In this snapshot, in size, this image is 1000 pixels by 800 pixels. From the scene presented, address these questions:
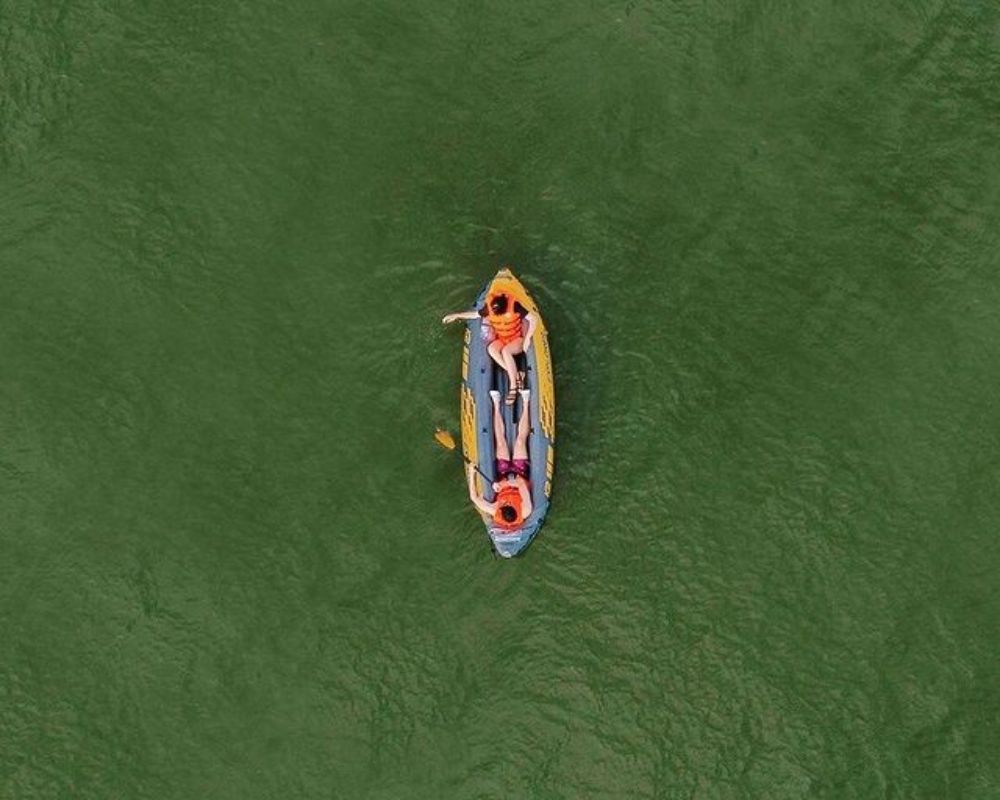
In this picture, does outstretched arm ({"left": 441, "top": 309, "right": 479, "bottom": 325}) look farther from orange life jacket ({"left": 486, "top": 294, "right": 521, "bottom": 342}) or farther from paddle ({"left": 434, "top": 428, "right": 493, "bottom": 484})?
paddle ({"left": 434, "top": 428, "right": 493, "bottom": 484})

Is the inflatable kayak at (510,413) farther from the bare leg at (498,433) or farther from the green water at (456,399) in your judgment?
the green water at (456,399)

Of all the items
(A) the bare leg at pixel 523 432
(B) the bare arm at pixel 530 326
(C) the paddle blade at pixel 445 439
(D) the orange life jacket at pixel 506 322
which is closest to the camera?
(D) the orange life jacket at pixel 506 322

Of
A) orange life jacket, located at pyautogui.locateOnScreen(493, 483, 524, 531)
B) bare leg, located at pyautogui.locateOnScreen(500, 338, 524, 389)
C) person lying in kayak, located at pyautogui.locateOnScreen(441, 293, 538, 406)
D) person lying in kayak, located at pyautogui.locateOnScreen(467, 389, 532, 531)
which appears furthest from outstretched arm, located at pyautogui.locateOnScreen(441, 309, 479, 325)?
orange life jacket, located at pyautogui.locateOnScreen(493, 483, 524, 531)

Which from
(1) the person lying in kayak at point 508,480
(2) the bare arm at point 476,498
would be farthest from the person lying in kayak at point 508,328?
(2) the bare arm at point 476,498

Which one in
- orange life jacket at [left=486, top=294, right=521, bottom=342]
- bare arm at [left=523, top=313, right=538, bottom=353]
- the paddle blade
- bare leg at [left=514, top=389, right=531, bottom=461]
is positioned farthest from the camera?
the paddle blade

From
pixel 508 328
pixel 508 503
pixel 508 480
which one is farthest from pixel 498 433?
pixel 508 328

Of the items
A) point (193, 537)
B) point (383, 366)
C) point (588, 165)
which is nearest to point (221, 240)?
point (383, 366)
